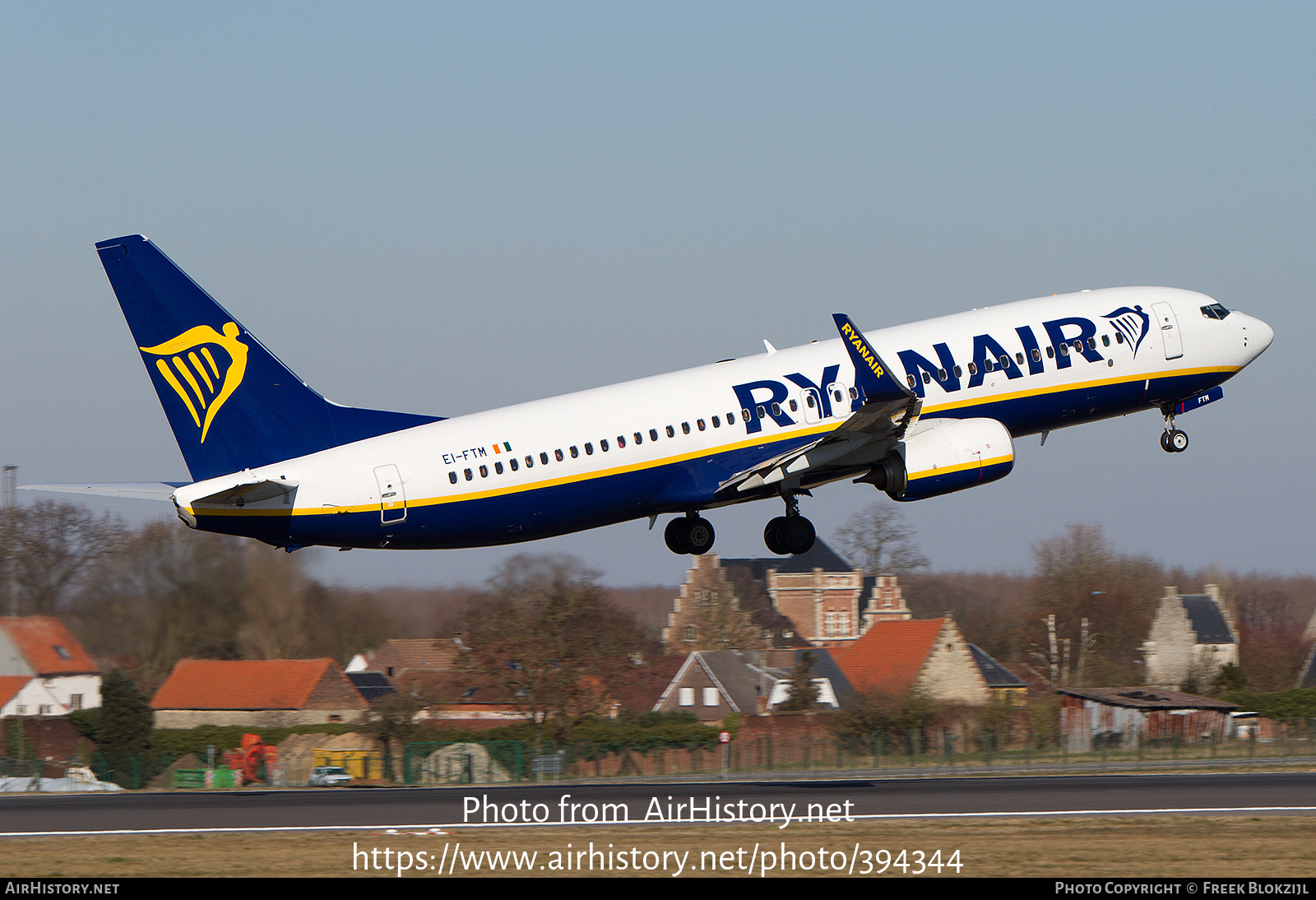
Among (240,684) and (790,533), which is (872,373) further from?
(240,684)

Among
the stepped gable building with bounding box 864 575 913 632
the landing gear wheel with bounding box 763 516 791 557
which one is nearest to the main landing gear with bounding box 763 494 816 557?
the landing gear wheel with bounding box 763 516 791 557

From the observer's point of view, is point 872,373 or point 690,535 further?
point 690,535

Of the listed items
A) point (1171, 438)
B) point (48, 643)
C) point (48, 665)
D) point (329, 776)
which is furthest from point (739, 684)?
point (1171, 438)

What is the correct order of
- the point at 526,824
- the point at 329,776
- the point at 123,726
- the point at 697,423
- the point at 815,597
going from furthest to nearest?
the point at 815,597
the point at 123,726
the point at 329,776
the point at 697,423
the point at 526,824

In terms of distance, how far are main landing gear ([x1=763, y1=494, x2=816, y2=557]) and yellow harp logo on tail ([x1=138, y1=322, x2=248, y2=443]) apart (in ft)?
48.7

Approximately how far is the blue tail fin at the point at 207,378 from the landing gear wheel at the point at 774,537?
1186cm

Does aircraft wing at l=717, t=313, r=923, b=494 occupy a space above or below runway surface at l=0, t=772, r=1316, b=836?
above

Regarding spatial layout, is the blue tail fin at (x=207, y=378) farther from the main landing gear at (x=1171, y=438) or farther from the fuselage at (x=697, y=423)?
the main landing gear at (x=1171, y=438)

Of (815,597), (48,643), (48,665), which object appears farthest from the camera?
(815,597)

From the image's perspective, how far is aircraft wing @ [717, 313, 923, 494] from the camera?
3956 cm

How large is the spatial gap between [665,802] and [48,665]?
1399 inches

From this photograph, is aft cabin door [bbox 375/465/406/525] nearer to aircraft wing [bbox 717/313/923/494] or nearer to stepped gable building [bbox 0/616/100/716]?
aircraft wing [bbox 717/313/923/494]

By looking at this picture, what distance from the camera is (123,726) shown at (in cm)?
7044

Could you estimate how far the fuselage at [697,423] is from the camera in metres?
37.7
